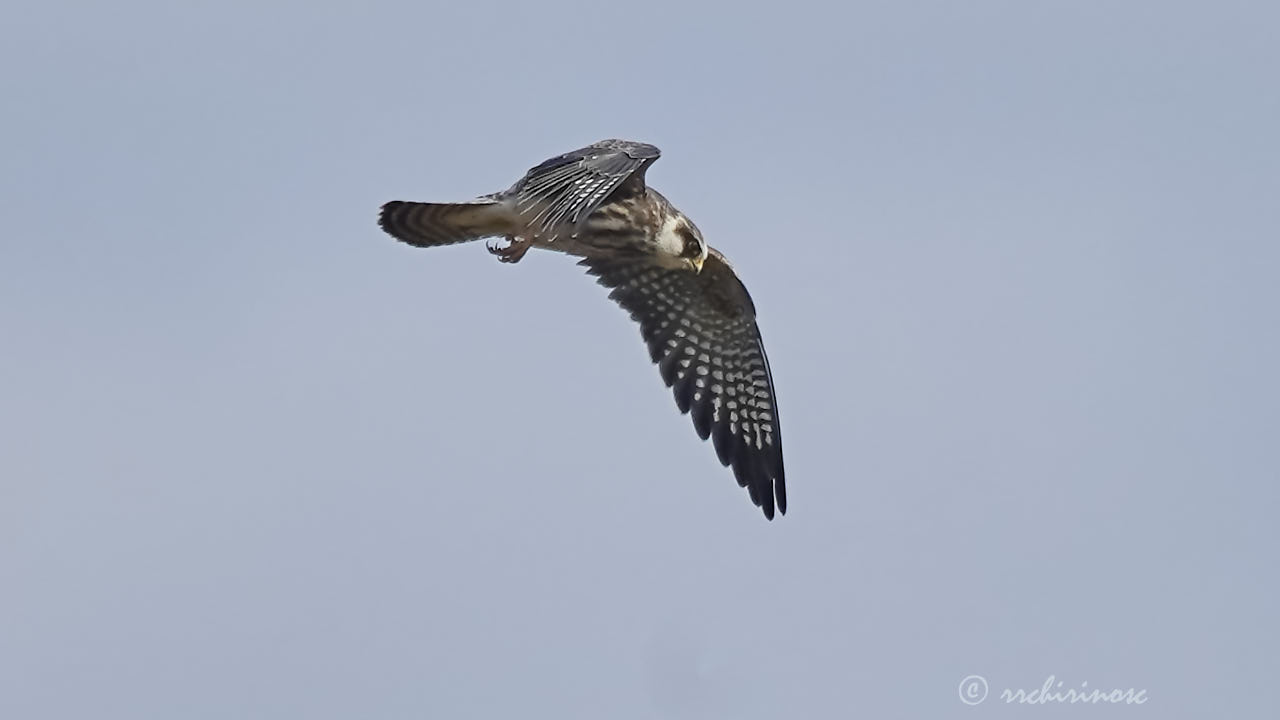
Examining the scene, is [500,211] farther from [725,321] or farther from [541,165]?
[725,321]

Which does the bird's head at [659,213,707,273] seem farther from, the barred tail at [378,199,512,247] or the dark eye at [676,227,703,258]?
the barred tail at [378,199,512,247]

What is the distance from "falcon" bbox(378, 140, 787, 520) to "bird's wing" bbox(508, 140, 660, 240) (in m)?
0.02

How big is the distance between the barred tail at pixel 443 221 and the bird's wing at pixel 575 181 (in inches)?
10.3

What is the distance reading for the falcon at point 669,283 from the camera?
1645 cm

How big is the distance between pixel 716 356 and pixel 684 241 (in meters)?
1.57

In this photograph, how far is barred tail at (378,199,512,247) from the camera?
16.3 m

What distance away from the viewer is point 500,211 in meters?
16.5

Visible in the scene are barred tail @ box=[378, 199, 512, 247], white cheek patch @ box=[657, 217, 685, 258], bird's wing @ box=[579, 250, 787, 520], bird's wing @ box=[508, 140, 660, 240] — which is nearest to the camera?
bird's wing @ box=[508, 140, 660, 240]

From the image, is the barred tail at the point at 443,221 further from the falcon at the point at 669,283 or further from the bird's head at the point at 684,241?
the bird's head at the point at 684,241

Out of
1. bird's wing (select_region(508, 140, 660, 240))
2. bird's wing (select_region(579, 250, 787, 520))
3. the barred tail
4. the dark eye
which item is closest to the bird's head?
the dark eye

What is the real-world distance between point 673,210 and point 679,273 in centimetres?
92

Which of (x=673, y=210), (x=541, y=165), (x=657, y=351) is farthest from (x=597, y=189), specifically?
(x=657, y=351)

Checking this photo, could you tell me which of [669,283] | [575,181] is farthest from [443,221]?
[669,283]

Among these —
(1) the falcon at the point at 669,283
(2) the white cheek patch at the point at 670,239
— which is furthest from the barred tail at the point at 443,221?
(2) the white cheek patch at the point at 670,239
